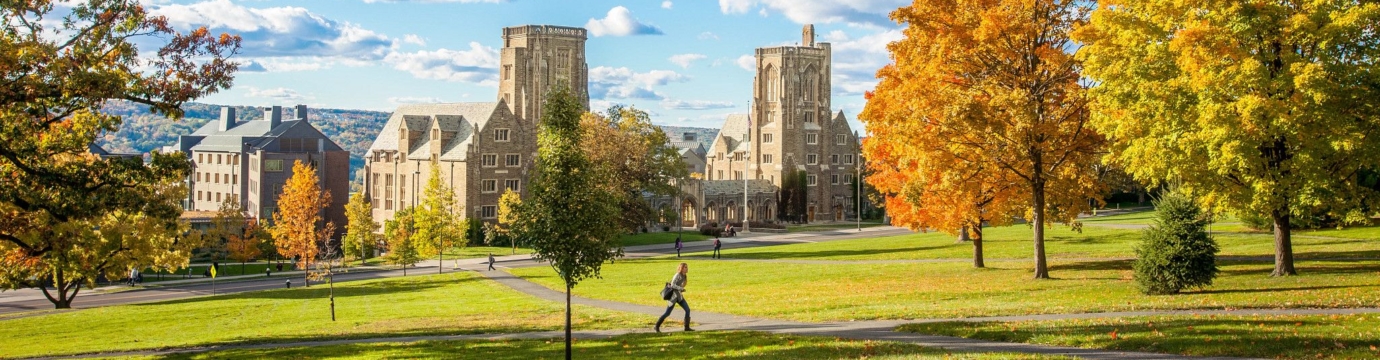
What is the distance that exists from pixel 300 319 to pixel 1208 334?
27417 mm

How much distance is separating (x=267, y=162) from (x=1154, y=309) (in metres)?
86.1

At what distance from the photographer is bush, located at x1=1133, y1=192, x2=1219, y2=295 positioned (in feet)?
82.2

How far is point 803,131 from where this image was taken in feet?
373

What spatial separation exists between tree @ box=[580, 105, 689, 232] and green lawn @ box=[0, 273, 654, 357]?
15854mm

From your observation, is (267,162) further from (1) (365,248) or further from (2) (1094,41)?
(2) (1094,41)

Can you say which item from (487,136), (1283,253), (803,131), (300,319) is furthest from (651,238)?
(1283,253)

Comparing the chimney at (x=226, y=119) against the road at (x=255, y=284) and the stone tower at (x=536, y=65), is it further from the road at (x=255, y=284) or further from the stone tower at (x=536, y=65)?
the road at (x=255, y=284)

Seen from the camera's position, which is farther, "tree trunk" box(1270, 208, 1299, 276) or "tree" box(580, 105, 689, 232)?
"tree" box(580, 105, 689, 232)

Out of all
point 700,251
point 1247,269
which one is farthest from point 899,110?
point 700,251

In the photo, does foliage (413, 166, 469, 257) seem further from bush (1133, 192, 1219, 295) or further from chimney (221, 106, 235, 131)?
chimney (221, 106, 235, 131)

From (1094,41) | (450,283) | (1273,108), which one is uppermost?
(1094,41)

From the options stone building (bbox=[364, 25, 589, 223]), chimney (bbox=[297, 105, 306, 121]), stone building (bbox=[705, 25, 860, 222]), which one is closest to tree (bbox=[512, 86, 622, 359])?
stone building (bbox=[364, 25, 589, 223])

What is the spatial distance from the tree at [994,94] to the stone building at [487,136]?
5290 cm

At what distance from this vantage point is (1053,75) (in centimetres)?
2938
